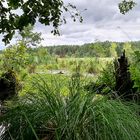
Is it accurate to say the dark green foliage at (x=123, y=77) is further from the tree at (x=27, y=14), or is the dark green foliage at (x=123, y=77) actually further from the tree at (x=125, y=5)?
the tree at (x=125, y=5)

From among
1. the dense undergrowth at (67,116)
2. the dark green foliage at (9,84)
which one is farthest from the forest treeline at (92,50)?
the dense undergrowth at (67,116)

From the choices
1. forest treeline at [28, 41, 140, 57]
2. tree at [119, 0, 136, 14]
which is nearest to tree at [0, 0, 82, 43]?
forest treeline at [28, 41, 140, 57]

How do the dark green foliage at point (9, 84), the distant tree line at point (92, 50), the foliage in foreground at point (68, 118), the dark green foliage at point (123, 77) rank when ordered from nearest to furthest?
the foliage in foreground at point (68, 118), the dark green foliage at point (123, 77), the distant tree line at point (92, 50), the dark green foliage at point (9, 84)

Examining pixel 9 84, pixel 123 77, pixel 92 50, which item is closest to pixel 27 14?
pixel 123 77

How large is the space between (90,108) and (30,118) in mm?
504

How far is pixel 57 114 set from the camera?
3537 mm

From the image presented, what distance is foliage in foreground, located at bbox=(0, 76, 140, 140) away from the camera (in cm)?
346

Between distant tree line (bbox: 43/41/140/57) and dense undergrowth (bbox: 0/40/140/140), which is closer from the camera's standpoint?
dense undergrowth (bbox: 0/40/140/140)

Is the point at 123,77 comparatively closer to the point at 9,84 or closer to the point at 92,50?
the point at 9,84

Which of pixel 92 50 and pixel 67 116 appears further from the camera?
pixel 92 50

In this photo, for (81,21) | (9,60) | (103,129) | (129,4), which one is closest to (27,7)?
(81,21)

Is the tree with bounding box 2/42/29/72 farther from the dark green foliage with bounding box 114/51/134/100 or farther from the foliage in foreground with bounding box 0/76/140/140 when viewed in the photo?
the foliage in foreground with bounding box 0/76/140/140

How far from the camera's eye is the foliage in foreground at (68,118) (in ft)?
11.3

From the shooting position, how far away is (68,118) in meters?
3.48
